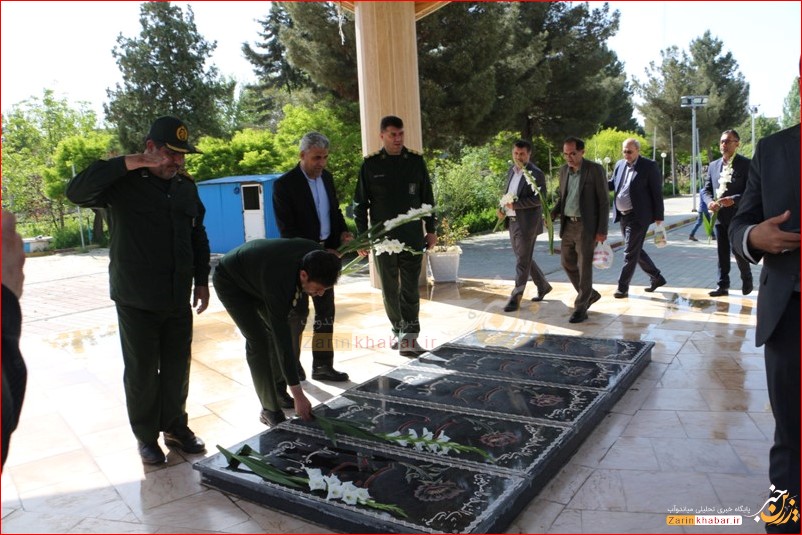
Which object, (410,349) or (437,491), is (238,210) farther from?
(437,491)

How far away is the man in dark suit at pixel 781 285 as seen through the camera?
2.10m

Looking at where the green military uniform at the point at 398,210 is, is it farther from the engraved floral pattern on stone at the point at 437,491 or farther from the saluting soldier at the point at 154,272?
the engraved floral pattern on stone at the point at 437,491

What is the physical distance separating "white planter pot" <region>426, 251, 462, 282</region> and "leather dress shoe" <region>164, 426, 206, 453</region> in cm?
545

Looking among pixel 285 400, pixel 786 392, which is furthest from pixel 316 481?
pixel 786 392

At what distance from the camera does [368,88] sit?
7926mm

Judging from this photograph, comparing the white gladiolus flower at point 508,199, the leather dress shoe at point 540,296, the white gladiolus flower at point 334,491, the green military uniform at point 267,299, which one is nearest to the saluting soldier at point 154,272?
the green military uniform at point 267,299

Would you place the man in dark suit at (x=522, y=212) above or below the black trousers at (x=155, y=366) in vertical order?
above

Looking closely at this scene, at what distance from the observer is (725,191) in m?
6.75

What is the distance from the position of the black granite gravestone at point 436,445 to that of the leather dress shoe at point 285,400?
1.29ft

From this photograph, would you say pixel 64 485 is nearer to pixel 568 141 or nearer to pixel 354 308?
pixel 354 308

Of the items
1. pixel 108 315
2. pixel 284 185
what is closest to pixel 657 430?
pixel 284 185

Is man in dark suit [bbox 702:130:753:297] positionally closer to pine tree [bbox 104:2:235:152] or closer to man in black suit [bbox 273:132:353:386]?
man in black suit [bbox 273:132:353:386]

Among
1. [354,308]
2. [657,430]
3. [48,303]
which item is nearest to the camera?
[657,430]

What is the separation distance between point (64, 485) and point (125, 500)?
43 cm
